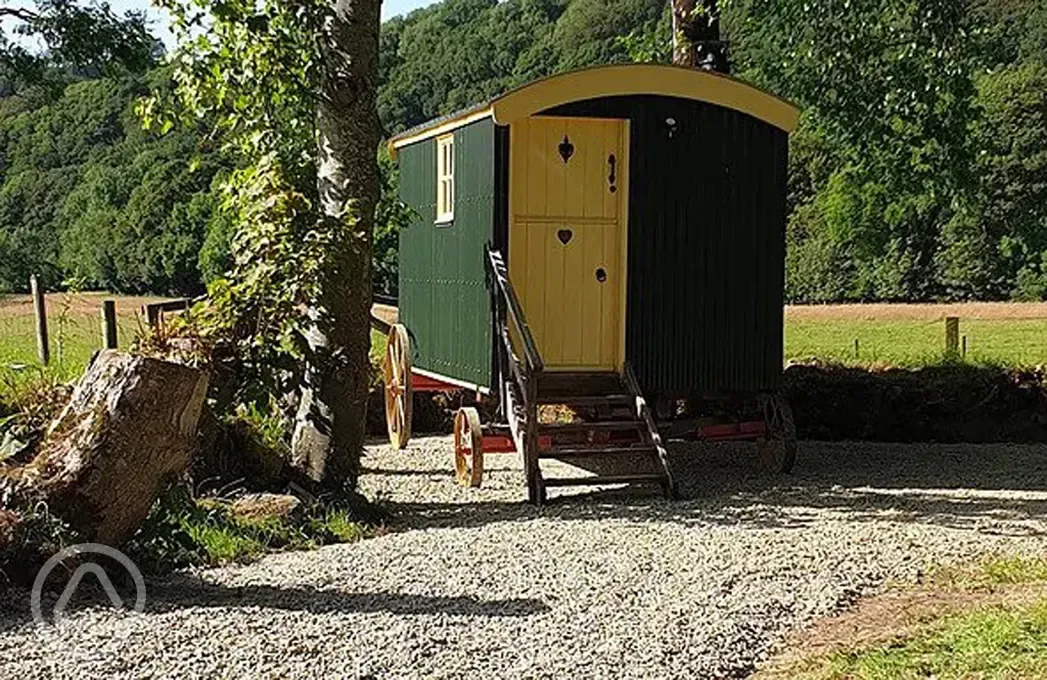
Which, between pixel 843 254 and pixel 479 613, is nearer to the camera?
pixel 479 613

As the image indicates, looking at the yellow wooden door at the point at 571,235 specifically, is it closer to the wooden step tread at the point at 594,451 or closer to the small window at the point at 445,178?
the small window at the point at 445,178

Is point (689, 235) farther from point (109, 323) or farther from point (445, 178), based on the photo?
point (109, 323)

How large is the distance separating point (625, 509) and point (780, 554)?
5.33ft

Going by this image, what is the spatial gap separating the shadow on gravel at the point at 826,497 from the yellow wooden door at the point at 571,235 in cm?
136

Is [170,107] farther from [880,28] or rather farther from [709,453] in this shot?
[880,28]

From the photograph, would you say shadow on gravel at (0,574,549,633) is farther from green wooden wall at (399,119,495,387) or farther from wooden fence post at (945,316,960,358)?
wooden fence post at (945,316,960,358)

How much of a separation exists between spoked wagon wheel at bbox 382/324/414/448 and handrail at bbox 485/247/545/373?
3.97 feet

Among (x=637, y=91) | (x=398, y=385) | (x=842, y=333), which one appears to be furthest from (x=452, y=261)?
(x=842, y=333)

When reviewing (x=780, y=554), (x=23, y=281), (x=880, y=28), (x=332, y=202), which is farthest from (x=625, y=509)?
(x=23, y=281)

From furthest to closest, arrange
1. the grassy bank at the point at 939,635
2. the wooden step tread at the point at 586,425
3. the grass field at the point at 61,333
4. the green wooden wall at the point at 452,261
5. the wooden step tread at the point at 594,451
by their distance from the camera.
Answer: the grass field at the point at 61,333 < the green wooden wall at the point at 452,261 < the wooden step tread at the point at 586,425 < the wooden step tread at the point at 594,451 < the grassy bank at the point at 939,635

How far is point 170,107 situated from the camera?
31.8 ft

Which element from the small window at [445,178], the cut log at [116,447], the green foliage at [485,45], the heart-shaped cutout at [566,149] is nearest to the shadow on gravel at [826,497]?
the cut log at [116,447]

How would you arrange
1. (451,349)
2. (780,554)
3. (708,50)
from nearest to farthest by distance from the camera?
(780,554) → (451,349) → (708,50)

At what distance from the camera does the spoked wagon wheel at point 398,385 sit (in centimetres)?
1082
